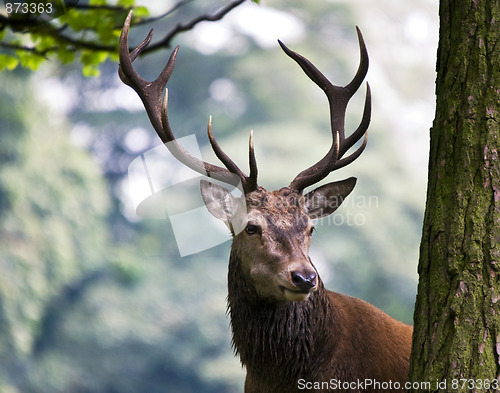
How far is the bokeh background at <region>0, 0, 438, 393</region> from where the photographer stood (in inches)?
475

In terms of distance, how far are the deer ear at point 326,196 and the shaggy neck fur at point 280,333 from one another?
507 mm

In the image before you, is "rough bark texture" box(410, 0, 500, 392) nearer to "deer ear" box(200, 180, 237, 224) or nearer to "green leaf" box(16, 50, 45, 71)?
"deer ear" box(200, 180, 237, 224)

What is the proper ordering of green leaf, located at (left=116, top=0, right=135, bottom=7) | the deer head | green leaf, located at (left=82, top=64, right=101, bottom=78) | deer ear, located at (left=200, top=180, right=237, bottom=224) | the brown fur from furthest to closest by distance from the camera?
green leaf, located at (left=82, top=64, right=101, bottom=78), green leaf, located at (left=116, top=0, right=135, bottom=7), deer ear, located at (left=200, top=180, right=237, bottom=224), the brown fur, the deer head

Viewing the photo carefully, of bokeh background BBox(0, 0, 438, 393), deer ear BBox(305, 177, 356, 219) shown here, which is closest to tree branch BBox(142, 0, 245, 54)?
deer ear BBox(305, 177, 356, 219)

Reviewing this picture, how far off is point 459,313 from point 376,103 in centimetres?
1409

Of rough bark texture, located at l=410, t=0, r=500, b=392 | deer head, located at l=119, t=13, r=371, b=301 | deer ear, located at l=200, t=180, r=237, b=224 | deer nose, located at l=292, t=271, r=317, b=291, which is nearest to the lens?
rough bark texture, located at l=410, t=0, r=500, b=392

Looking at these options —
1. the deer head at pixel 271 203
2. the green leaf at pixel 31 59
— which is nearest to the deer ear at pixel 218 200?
the deer head at pixel 271 203

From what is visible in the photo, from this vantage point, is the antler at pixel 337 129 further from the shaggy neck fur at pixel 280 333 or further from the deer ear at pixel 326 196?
the shaggy neck fur at pixel 280 333

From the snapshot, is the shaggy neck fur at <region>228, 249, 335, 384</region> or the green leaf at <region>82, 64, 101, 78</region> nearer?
the shaggy neck fur at <region>228, 249, 335, 384</region>

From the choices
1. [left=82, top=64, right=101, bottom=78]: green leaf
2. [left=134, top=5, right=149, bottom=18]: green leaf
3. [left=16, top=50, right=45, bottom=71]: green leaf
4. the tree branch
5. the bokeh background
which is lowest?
the bokeh background

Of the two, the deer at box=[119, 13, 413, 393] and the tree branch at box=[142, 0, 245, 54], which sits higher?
the tree branch at box=[142, 0, 245, 54]

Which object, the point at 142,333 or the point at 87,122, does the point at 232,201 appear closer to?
the point at 142,333

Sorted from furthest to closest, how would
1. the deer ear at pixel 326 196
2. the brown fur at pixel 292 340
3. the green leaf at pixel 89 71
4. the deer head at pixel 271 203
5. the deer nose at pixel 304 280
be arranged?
the green leaf at pixel 89 71
the deer ear at pixel 326 196
the brown fur at pixel 292 340
the deer head at pixel 271 203
the deer nose at pixel 304 280

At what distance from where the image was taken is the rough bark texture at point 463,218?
7.31 feet
